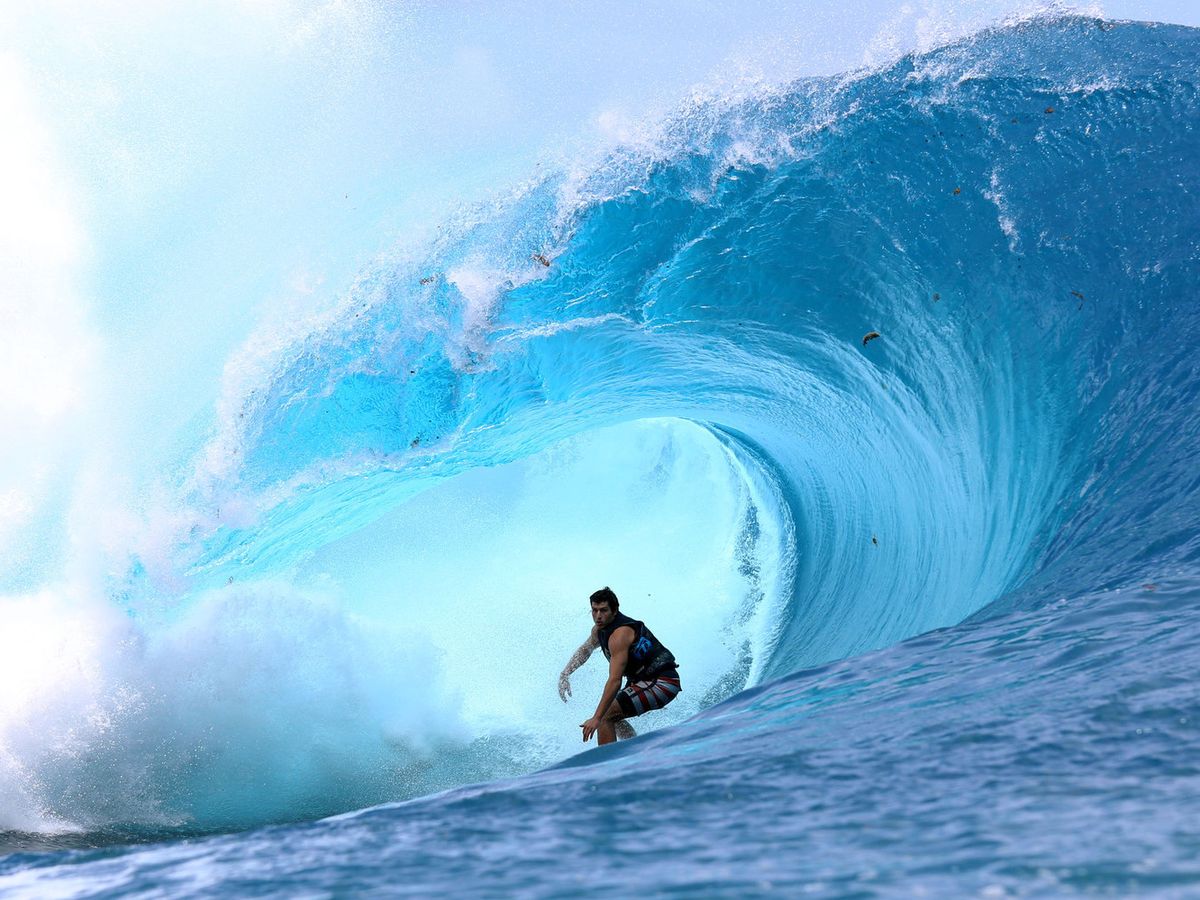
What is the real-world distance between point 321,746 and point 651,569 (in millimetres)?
3723

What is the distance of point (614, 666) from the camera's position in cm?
505

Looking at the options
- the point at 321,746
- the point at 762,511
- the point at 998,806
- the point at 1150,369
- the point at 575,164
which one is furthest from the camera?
the point at 762,511

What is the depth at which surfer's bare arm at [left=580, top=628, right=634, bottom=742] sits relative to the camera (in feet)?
16.1

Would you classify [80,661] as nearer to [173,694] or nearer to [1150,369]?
[173,694]

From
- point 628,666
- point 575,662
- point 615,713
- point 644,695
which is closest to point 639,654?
point 628,666

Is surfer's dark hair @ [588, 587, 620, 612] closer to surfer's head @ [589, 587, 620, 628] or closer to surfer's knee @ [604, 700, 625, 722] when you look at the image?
surfer's head @ [589, 587, 620, 628]

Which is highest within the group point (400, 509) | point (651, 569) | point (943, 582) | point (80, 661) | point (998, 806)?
point (400, 509)

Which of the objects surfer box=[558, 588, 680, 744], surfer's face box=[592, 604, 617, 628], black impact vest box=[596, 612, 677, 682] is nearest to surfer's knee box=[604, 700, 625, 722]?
surfer box=[558, 588, 680, 744]

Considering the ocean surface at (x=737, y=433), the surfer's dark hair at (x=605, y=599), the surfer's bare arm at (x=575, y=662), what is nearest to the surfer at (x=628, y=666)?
the surfer's dark hair at (x=605, y=599)

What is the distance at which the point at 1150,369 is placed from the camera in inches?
207

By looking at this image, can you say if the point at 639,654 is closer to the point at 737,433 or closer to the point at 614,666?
the point at 614,666

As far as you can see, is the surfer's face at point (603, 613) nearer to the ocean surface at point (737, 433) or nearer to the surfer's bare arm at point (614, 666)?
the surfer's bare arm at point (614, 666)

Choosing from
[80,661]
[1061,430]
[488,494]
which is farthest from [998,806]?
[488,494]

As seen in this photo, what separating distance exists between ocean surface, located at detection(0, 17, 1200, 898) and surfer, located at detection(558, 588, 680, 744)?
1.47 m
